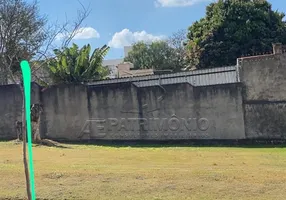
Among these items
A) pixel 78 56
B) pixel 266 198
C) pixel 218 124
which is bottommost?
pixel 266 198

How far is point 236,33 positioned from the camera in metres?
27.1

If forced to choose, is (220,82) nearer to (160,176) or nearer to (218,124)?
(218,124)

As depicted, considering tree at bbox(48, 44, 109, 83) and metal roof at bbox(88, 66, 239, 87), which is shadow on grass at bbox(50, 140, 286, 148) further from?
tree at bbox(48, 44, 109, 83)

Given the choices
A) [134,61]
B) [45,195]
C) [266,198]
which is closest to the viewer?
[266,198]

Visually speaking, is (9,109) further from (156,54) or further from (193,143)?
(156,54)

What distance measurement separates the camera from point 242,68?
1472 centimetres

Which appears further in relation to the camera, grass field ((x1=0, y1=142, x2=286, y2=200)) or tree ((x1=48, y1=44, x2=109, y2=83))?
tree ((x1=48, y1=44, x2=109, y2=83))

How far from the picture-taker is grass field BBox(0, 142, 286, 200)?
5.93 m

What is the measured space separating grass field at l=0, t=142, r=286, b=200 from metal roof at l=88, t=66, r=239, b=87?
6096 mm

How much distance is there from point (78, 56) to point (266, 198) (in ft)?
62.4

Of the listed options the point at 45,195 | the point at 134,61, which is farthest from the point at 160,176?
the point at 134,61

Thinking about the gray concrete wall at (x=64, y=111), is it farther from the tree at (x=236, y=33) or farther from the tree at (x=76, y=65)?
the tree at (x=236, y=33)

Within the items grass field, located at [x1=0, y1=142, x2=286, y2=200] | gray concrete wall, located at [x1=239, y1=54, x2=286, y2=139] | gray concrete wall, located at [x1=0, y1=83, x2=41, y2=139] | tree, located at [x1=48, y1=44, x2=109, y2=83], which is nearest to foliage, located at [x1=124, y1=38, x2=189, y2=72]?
tree, located at [x1=48, y1=44, x2=109, y2=83]

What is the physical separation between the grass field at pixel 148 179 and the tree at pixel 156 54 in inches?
1407
